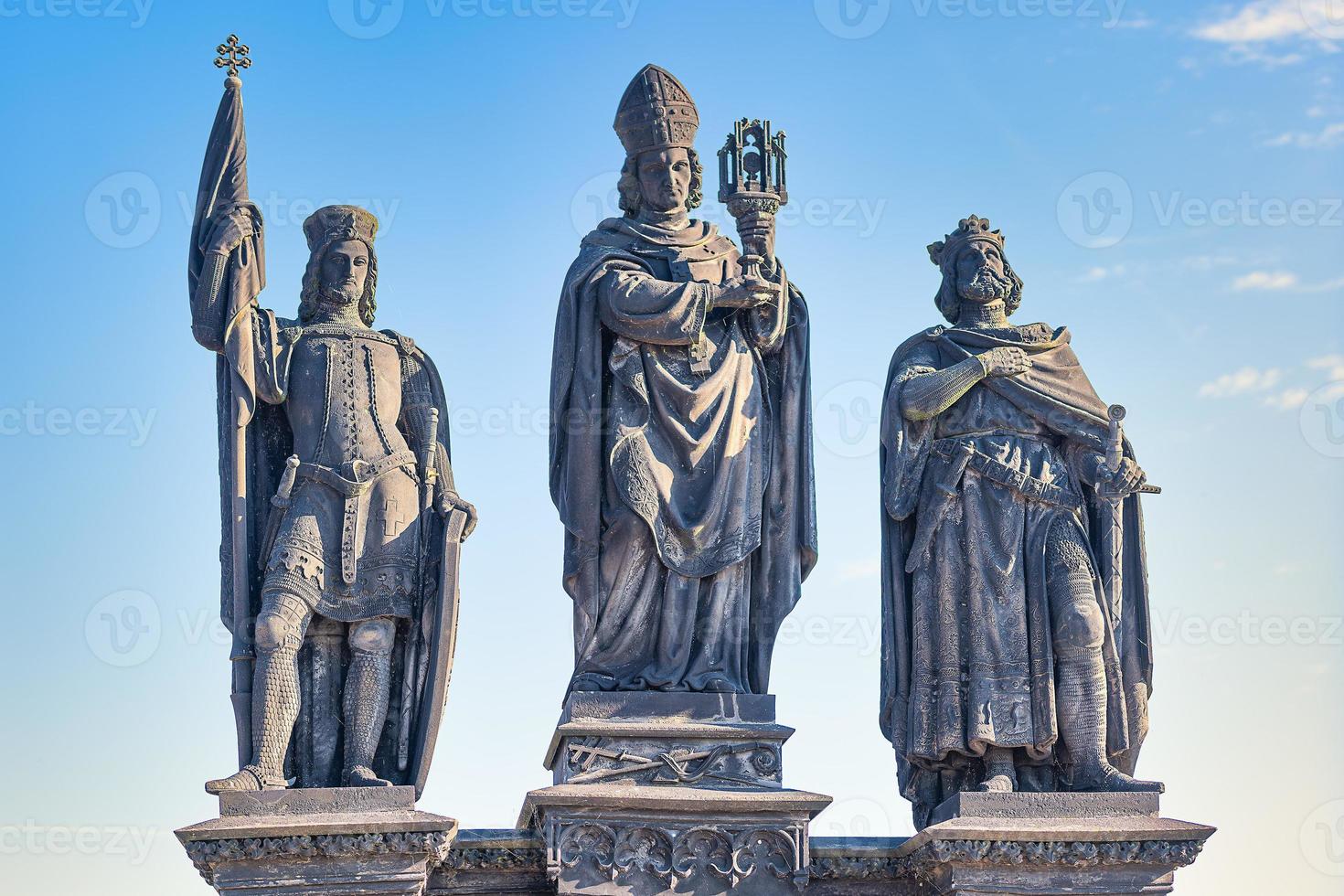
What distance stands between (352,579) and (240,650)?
85 cm

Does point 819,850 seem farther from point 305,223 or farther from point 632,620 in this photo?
point 305,223

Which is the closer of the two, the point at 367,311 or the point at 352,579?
the point at 352,579

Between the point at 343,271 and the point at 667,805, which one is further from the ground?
the point at 343,271

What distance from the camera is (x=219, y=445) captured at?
17.3 meters

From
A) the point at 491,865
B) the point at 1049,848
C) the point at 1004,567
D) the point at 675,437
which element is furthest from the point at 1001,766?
the point at 491,865

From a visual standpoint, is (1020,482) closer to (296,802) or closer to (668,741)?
(668,741)

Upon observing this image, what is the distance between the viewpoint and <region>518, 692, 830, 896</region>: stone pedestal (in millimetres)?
16125

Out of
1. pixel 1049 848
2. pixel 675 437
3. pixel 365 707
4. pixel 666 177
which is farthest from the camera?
pixel 666 177

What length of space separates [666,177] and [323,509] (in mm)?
3364

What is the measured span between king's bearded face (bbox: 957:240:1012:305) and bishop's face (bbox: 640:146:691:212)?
205 cm

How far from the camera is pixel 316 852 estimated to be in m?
15.8

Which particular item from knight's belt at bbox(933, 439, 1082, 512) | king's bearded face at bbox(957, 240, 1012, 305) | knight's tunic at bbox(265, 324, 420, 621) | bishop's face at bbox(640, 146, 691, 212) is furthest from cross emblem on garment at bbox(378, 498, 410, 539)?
king's bearded face at bbox(957, 240, 1012, 305)

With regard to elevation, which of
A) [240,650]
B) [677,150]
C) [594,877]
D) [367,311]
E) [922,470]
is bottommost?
[594,877]

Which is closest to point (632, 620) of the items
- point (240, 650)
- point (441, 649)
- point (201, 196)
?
point (441, 649)
